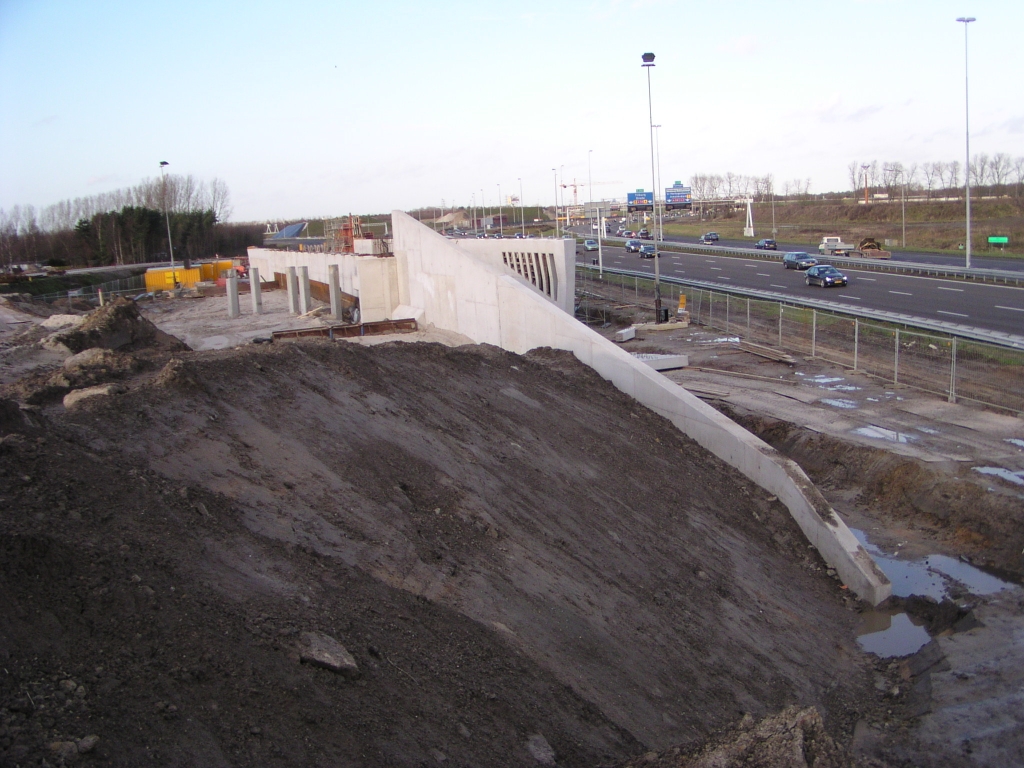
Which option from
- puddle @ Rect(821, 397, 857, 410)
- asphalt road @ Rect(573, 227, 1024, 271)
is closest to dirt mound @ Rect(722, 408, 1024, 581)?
puddle @ Rect(821, 397, 857, 410)

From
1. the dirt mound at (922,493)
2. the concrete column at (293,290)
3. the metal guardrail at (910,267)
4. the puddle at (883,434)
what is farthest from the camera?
the concrete column at (293,290)

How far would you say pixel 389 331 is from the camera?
3094 centimetres

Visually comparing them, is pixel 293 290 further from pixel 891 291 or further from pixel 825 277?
pixel 891 291

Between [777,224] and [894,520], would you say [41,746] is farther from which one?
[777,224]

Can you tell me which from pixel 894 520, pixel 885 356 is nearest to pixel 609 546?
pixel 894 520

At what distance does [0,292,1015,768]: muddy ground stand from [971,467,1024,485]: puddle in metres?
4.20

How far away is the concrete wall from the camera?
13516 millimetres

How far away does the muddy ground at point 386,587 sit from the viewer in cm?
566

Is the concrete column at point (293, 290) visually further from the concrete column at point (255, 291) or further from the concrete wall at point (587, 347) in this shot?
the concrete wall at point (587, 347)

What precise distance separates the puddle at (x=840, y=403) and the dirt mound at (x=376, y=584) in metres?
6.32

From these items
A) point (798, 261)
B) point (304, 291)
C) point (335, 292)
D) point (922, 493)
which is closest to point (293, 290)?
point (304, 291)

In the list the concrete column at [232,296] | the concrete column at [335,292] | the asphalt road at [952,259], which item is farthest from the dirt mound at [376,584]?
the asphalt road at [952,259]

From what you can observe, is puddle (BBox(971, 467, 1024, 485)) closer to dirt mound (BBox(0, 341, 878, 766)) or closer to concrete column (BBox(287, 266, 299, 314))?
dirt mound (BBox(0, 341, 878, 766))

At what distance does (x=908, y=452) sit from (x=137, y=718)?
1559 centimetres
